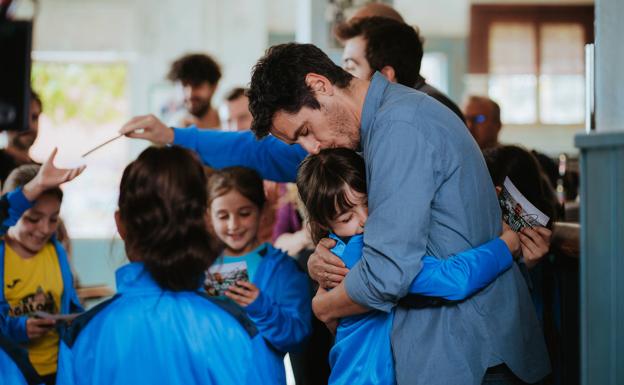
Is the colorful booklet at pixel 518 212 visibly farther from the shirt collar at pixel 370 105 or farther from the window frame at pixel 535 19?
the window frame at pixel 535 19

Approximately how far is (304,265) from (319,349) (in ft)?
1.14

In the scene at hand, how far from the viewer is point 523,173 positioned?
9.11ft

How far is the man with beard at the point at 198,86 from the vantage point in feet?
16.3

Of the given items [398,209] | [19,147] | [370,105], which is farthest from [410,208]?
[19,147]

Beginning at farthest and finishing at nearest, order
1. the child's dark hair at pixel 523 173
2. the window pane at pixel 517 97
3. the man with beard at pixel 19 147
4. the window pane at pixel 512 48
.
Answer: the window pane at pixel 517 97 < the window pane at pixel 512 48 < the man with beard at pixel 19 147 < the child's dark hair at pixel 523 173

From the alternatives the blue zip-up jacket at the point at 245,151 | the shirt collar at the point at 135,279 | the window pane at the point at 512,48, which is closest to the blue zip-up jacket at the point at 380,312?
the shirt collar at the point at 135,279

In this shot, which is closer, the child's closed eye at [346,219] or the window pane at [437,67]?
the child's closed eye at [346,219]

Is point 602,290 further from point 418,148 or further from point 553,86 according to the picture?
point 553,86

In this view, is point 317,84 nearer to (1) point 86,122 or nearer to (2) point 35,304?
(2) point 35,304

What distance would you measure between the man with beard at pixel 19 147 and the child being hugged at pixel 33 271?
87 cm

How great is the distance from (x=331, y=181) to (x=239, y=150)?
0.93m

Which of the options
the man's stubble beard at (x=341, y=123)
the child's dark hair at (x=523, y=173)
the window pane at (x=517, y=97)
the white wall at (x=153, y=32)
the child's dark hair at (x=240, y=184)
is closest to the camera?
the man's stubble beard at (x=341, y=123)

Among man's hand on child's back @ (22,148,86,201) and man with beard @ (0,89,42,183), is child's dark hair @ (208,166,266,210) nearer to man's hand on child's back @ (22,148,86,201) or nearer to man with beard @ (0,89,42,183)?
man's hand on child's back @ (22,148,86,201)

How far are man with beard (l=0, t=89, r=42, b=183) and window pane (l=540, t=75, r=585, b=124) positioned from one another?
25.0 feet
